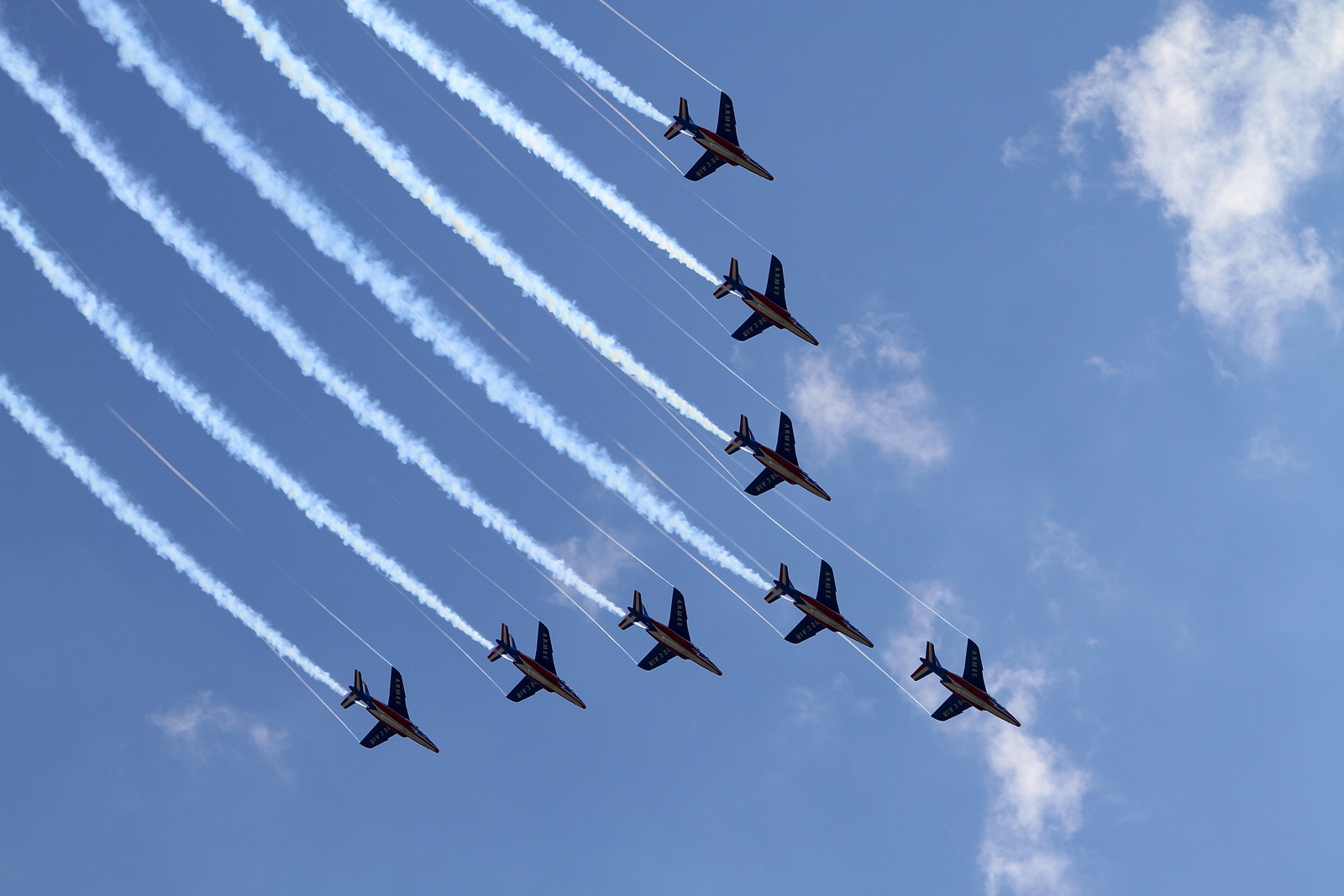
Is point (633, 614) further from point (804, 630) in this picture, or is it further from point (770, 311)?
point (770, 311)

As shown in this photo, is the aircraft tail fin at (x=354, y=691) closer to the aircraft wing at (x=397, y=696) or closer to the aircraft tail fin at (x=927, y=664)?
the aircraft wing at (x=397, y=696)

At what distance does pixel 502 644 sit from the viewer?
59156 millimetres

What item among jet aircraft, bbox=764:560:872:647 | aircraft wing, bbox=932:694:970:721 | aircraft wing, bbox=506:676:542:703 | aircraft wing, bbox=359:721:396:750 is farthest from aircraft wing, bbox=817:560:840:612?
aircraft wing, bbox=359:721:396:750

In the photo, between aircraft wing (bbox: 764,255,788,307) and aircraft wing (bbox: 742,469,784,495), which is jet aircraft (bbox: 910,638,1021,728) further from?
aircraft wing (bbox: 764,255,788,307)

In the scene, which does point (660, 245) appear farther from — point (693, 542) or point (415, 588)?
point (415, 588)

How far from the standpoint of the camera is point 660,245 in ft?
177

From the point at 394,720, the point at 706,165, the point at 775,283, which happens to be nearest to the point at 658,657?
the point at 394,720

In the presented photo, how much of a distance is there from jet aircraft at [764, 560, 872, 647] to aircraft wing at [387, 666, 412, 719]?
20.0 m

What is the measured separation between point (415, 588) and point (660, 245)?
61.8ft

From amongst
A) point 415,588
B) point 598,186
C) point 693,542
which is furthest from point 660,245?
point 415,588

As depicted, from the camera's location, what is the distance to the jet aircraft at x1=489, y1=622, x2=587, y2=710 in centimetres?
5919

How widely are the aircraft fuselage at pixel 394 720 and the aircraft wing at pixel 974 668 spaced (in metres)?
27.8

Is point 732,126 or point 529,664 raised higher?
point 732,126

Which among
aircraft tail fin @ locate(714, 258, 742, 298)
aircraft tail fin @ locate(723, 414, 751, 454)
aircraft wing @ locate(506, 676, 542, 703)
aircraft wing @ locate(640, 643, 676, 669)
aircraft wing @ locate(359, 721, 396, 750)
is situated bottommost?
aircraft wing @ locate(359, 721, 396, 750)
